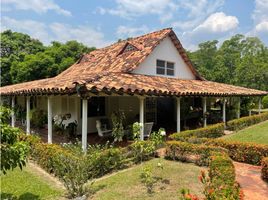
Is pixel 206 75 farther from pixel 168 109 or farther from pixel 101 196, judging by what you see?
pixel 101 196

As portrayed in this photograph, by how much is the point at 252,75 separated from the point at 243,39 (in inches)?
1463

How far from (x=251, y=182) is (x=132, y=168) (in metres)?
3.89

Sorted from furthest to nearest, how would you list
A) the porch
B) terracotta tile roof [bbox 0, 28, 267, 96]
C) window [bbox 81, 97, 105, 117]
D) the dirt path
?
1. window [bbox 81, 97, 105, 117]
2. the porch
3. terracotta tile roof [bbox 0, 28, 267, 96]
4. the dirt path

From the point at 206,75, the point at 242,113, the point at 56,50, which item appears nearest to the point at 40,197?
the point at 242,113

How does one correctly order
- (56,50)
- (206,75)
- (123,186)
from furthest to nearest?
(206,75)
(56,50)
(123,186)

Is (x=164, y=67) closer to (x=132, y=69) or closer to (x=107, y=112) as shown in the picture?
(x=132, y=69)

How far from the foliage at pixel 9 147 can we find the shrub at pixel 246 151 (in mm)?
8115

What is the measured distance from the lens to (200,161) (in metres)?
9.70

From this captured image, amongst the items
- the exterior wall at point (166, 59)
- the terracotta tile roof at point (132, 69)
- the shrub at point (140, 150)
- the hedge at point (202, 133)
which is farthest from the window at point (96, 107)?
the shrub at point (140, 150)

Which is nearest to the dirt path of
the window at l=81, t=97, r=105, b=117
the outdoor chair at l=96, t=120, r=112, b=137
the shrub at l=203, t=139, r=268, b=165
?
the shrub at l=203, t=139, r=268, b=165

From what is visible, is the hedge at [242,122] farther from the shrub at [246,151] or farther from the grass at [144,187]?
the grass at [144,187]

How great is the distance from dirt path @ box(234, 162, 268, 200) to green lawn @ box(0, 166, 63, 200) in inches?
200

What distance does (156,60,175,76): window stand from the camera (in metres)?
18.1

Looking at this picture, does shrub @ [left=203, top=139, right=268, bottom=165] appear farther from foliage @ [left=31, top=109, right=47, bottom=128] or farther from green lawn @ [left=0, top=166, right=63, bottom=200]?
foliage @ [left=31, top=109, right=47, bottom=128]
